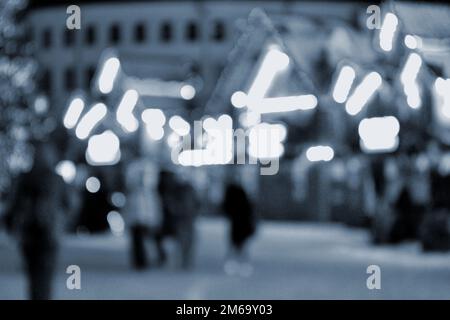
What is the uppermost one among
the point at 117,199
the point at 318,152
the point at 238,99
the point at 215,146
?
the point at 238,99

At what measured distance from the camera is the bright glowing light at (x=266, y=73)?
24.5 m

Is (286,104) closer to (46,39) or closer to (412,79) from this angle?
(412,79)

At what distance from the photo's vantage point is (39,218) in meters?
9.21

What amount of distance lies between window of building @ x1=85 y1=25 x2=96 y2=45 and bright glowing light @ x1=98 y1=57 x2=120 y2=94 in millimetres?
24255

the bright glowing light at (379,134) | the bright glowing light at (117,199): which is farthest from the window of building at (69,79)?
the bright glowing light at (379,134)

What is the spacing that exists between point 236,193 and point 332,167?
24.1 m

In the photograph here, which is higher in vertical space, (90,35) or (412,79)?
(90,35)

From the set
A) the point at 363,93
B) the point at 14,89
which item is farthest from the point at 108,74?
the point at 363,93

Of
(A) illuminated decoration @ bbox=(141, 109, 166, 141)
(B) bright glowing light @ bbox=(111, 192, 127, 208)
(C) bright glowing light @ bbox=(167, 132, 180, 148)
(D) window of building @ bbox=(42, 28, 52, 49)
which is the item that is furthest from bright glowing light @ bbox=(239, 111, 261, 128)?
(D) window of building @ bbox=(42, 28, 52, 49)

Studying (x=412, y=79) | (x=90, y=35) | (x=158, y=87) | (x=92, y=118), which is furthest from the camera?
(x=90, y=35)

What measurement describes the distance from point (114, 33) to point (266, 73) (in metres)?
29.2

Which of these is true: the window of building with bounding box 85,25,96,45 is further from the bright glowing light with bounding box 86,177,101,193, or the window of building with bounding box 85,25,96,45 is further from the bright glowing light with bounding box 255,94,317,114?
the bright glowing light with bounding box 255,94,317,114

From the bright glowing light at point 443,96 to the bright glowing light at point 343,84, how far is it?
221 cm
